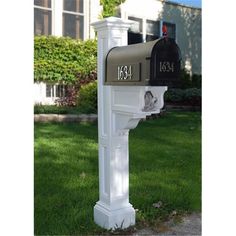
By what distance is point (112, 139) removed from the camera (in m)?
3.42

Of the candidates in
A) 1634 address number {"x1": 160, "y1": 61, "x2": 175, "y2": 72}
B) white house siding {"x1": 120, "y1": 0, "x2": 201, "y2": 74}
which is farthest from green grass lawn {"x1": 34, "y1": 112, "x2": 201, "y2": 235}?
white house siding {"x1": 120, "y1": 0, "x2": 201, "y2": 74}

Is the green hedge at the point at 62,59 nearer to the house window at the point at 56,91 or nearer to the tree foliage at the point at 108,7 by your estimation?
the house window at the point at 56,91

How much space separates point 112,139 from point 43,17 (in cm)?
1073

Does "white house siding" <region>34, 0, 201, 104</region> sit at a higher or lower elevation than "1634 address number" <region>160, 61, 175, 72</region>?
higher

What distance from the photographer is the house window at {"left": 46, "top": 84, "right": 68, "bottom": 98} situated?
13.3 m

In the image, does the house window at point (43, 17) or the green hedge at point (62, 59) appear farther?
the house window at point (43, 17)

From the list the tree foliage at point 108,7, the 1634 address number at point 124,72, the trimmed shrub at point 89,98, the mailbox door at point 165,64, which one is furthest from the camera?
the tree foliage at point 108,7

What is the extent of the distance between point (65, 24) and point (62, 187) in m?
10.1

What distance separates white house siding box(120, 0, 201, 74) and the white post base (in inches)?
563

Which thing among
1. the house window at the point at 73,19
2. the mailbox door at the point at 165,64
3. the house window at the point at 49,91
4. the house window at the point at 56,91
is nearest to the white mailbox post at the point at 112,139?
the mailbox door at the point at 165,64

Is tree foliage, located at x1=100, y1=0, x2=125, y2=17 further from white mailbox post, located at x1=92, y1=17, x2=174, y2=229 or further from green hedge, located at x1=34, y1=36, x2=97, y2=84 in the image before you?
white mailbox post, located at x1=92, y1=17, x2=174, y2=229

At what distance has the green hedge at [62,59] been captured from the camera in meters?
12.8

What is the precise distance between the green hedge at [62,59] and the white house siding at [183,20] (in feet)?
14.5

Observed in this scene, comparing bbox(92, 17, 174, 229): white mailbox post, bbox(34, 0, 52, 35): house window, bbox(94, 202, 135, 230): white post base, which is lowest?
bbox(94, 202, 135, 230): white post base
